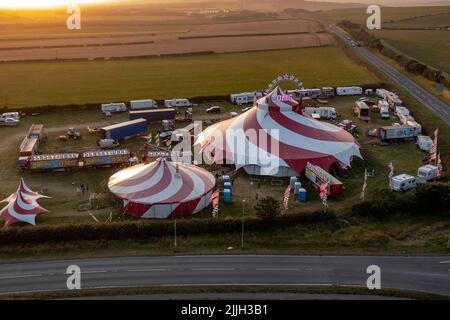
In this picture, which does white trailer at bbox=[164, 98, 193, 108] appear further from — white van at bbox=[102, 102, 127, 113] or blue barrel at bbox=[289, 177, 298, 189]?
blue barrel at bbox=[289, 177, 298, 189]

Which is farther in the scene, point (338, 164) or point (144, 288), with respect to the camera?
point (338, 164)

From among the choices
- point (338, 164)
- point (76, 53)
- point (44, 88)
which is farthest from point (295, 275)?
point (76, 53)

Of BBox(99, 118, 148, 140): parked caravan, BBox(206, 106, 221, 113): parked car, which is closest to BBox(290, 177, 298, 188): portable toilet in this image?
BBox(99, 118, 148, 140): parked caravan

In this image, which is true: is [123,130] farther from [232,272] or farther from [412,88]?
[412,88]

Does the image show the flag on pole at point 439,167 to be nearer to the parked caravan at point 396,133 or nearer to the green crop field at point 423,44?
the parked caravan at point 396,133

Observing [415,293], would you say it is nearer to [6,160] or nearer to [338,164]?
[338,164]

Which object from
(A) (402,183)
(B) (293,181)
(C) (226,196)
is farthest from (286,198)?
(A) (402,183)
